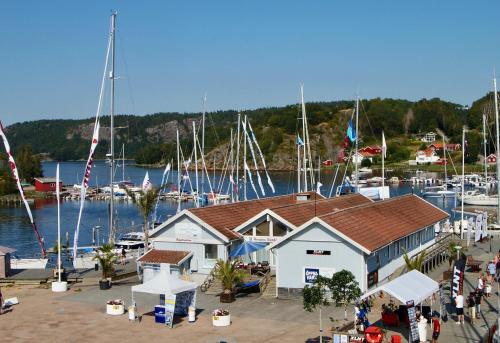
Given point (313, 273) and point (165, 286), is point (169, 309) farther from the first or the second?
point (313, 273)

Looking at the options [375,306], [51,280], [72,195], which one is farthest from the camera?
[72,195]

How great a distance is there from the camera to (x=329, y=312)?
3083cm

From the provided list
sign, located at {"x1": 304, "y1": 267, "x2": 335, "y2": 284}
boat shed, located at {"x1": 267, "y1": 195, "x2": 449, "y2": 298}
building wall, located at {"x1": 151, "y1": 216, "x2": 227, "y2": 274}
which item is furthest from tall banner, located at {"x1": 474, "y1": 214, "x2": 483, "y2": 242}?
building wall, located at {"x1": 151, "y1": 216, "x2": 227, "y2": 274}

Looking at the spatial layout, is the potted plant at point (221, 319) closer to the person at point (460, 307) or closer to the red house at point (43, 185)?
the person at point (460, 307)

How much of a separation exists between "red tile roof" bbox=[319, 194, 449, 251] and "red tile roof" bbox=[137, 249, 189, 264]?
8447 mm

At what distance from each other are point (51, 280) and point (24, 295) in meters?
3.65

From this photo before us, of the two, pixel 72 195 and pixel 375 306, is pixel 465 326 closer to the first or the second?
pixel 375 306

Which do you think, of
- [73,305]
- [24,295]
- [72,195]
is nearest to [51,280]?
[24,295]

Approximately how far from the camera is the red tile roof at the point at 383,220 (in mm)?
34000

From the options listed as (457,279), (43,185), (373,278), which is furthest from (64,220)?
(457,279)

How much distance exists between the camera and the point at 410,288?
26656 mm

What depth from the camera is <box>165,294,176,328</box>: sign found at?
95.1 ft

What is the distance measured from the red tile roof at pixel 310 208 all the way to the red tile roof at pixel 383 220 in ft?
9.16

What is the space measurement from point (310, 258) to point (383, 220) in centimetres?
752
